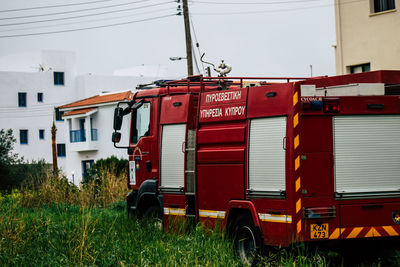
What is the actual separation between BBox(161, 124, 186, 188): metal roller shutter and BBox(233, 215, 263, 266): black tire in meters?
2.20

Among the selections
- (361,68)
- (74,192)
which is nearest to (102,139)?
(361,68)

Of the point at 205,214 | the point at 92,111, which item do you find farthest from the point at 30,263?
the point at 92,111

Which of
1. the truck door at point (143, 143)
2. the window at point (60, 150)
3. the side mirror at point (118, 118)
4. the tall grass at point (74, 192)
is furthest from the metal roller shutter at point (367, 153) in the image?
the window at point (60, 150)

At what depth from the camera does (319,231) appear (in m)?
9.16

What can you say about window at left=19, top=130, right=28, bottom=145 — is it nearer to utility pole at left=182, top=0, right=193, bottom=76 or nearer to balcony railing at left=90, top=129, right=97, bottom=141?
balcony railing at left=90, top=129, right=97, bottom=141

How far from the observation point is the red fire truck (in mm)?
9273

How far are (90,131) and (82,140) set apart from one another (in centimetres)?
196

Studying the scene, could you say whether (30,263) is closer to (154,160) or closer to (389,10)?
(154,160)

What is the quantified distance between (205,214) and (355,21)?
1803cm

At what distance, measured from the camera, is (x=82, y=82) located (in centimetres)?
7094

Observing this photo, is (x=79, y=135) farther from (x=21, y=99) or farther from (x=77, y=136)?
(x=21, y=99)

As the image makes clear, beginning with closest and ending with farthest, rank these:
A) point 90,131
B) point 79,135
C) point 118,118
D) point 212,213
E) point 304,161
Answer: point 304,161, point 212,213, point 118,118, point 90,131, point 79,135

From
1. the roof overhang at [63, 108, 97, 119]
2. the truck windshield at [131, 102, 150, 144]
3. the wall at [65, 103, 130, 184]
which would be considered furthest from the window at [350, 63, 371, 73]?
the roof overhang at [63, 108, 97, 119]

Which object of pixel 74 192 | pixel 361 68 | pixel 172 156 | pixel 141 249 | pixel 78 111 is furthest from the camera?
pixel 78 111
